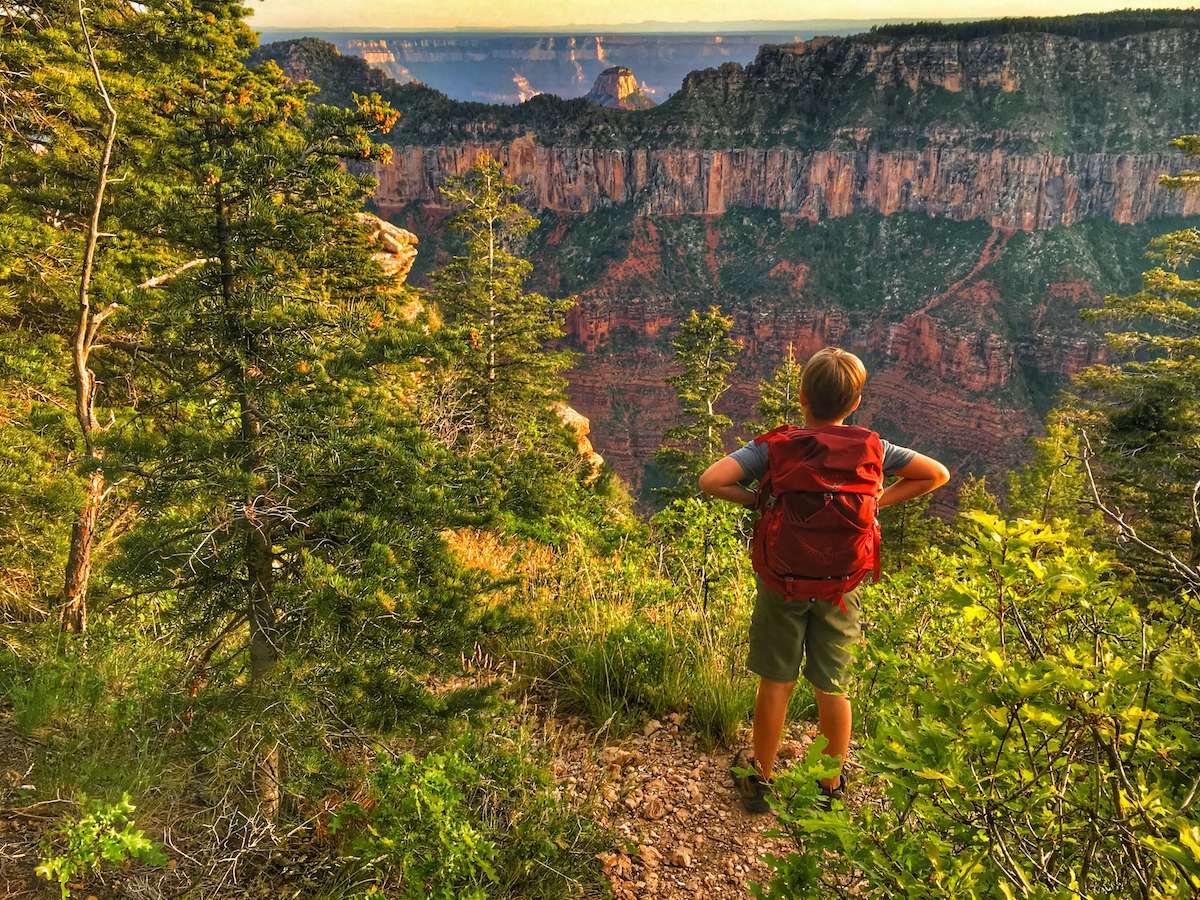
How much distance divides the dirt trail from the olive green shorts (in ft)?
2.27

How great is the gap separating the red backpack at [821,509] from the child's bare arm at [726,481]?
10 cm

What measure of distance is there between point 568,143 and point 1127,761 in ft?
270

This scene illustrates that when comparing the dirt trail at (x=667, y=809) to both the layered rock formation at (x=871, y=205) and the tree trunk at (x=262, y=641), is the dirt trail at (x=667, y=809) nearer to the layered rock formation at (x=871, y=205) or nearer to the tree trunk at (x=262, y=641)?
the tree trunk at (x=262, y=641)

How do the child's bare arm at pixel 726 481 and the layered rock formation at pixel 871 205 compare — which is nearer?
the child's bare arm at pixel 726 481

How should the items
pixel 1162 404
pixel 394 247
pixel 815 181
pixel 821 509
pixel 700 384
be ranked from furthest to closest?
pixel 815 181
pixel 394 247
pixel 700 384
pixel 1162 404
pixel 821 509

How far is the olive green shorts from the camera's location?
284 centimetres

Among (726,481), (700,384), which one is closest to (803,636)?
(726,481)

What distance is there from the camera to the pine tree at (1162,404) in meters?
12.8

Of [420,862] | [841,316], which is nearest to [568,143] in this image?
[841,316]

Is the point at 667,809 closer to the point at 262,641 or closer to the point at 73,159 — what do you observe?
the point at 262,641

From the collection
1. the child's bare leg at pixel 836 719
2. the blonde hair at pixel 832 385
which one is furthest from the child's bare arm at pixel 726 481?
the child's bare leg at pixel 836 719

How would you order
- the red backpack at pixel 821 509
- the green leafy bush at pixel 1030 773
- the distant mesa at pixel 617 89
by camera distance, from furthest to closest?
1. the distant mesa at pixel 617 89
2. the red backpack at pixel 821 509
3. the green leafy bush at pixel 1030 773

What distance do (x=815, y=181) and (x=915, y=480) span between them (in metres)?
80.9

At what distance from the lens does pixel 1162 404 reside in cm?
1352
